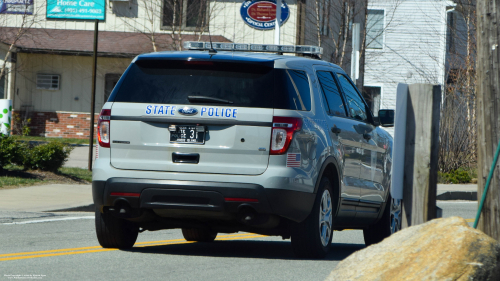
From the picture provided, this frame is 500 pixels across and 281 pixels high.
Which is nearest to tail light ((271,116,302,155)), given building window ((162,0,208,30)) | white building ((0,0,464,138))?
white building ((0,0,464,138))

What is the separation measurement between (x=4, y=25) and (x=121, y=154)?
1008 inches

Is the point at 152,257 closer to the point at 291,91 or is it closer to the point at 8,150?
the point at 291,91

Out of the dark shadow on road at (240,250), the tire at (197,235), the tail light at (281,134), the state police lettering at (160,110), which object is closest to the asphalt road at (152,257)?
the dark shadow on road at (240,250)

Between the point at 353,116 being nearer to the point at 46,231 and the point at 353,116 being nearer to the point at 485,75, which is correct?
the point at 485,75

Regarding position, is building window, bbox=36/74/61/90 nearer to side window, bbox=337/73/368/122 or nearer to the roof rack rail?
side window, bbox=337/73/368/122

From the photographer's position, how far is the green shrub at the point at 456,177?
19.7 metres

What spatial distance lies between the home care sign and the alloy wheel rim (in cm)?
2436

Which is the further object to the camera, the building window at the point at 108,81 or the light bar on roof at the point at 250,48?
the building window at the point at 108,81

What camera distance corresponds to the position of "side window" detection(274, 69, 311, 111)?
6.94 metres

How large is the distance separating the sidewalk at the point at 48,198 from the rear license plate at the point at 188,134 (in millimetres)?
5779

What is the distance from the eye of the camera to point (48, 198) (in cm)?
1324

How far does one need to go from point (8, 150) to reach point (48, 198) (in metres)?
2.64

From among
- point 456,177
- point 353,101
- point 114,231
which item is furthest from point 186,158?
point 456,177

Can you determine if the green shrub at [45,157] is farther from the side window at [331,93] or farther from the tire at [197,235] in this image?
the side window at [331,93]
